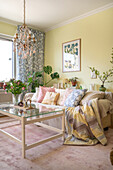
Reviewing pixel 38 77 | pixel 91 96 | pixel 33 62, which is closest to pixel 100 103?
pixel 91 96

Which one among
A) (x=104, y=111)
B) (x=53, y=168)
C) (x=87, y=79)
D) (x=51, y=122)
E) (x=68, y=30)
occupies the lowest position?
(x=53, y=168)

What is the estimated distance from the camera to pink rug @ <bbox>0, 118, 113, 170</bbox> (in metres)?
1.87

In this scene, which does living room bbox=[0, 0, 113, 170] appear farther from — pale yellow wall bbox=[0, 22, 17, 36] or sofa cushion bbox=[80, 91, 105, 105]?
sofa cushion bbox=[80, 91, 105, 105]

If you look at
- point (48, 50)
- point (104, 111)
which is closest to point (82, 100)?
point (104, 111)

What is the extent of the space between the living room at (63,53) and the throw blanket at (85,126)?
5.0 inches

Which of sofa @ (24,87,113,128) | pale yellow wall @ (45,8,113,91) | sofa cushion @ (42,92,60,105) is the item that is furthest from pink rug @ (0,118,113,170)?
pale yellow wall @ (45,8,113,91)

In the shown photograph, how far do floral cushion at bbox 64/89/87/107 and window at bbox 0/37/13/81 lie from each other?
249 centimetres

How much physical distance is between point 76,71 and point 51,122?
6.46 ft

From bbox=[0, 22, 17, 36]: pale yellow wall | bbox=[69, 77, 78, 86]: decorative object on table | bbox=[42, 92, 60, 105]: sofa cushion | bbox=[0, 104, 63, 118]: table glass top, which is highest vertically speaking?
bbox=[0, 22, 17, 36]: pale yellow wall

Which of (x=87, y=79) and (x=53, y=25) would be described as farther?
(x=53, y=25)

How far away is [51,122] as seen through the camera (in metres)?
3.15

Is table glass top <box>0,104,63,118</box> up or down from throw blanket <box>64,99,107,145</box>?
up

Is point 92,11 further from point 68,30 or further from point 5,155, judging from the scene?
point 5,155

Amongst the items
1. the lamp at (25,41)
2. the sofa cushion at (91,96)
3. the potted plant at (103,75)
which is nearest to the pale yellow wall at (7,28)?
the lamp at (25,41)
